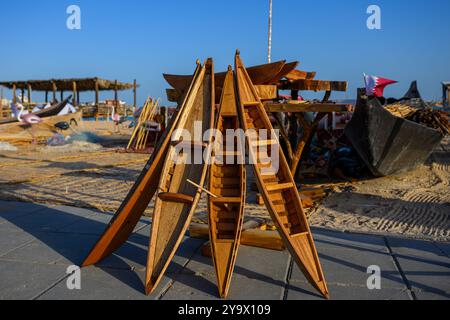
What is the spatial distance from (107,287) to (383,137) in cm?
735

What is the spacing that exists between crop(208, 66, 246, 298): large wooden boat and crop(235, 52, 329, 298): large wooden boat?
5.3 inches

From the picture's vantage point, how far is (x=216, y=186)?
3.59 metres

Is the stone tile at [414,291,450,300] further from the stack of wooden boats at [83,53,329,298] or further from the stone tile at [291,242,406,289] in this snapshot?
the stack of wooden boats at [83,53,329,298]

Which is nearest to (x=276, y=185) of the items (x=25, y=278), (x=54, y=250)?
(x=25, y=278)

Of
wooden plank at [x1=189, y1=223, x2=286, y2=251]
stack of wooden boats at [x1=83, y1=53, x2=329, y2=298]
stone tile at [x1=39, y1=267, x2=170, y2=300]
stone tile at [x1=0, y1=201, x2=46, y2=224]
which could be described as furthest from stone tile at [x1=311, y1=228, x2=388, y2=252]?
stone tile at [x1=0, y1=201, x2=46, y2=224]

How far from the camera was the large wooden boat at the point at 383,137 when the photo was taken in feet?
28.7

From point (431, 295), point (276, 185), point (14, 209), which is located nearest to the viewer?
point (431, 295)

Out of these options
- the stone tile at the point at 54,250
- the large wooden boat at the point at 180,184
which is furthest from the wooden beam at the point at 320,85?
the stone tile at the point at 54,250

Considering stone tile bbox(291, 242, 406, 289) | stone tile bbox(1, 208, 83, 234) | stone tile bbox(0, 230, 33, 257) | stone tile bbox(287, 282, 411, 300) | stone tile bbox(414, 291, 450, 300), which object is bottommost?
stone tile bbox(1, 208, 83, 234)

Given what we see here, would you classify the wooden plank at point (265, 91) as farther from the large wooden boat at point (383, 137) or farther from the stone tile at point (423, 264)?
the large wooden boat at point (383, 137)

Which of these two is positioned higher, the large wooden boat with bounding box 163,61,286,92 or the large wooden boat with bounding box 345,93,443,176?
the large wooden boat with bounding box 163,61,286,92

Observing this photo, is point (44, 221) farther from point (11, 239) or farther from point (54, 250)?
point (54, 250)

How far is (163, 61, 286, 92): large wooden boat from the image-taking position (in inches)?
150
